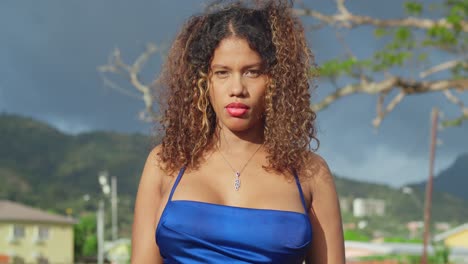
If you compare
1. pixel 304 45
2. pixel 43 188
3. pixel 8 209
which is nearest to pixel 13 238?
pixel 8 209

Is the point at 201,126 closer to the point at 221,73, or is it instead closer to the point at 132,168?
the point at 221,73

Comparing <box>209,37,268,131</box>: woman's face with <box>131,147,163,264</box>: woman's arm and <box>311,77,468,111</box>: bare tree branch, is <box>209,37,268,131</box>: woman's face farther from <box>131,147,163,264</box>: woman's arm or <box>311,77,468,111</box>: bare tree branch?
<box>311,77,468,111</box>: bare tree branch

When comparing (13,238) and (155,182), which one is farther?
(13,238)

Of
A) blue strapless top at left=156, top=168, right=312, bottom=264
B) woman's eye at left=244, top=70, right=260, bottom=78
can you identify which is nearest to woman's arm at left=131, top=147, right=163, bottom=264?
blue strapless top at left=156, top=168, right=312, bottom=264

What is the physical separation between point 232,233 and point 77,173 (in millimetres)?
108207

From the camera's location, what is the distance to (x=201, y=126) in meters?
2.95

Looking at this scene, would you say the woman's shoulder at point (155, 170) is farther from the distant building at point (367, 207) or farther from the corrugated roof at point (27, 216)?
the distant building at point (367, 207)

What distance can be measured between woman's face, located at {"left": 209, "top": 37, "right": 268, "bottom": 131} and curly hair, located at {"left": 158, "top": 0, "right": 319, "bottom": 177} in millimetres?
24

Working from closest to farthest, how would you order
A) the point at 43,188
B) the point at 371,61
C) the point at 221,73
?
the point at 221,73 < the point at 371,61 < the point at 43,188

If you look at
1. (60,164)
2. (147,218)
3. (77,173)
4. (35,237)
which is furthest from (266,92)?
(60,164)

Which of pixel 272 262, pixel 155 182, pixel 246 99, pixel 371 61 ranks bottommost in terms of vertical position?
pixel 272 262

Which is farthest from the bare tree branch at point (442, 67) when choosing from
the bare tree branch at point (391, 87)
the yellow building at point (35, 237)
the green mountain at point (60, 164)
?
the green mountain at point (60, 164)

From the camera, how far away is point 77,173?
359 feet

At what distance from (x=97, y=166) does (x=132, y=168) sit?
708 cm
